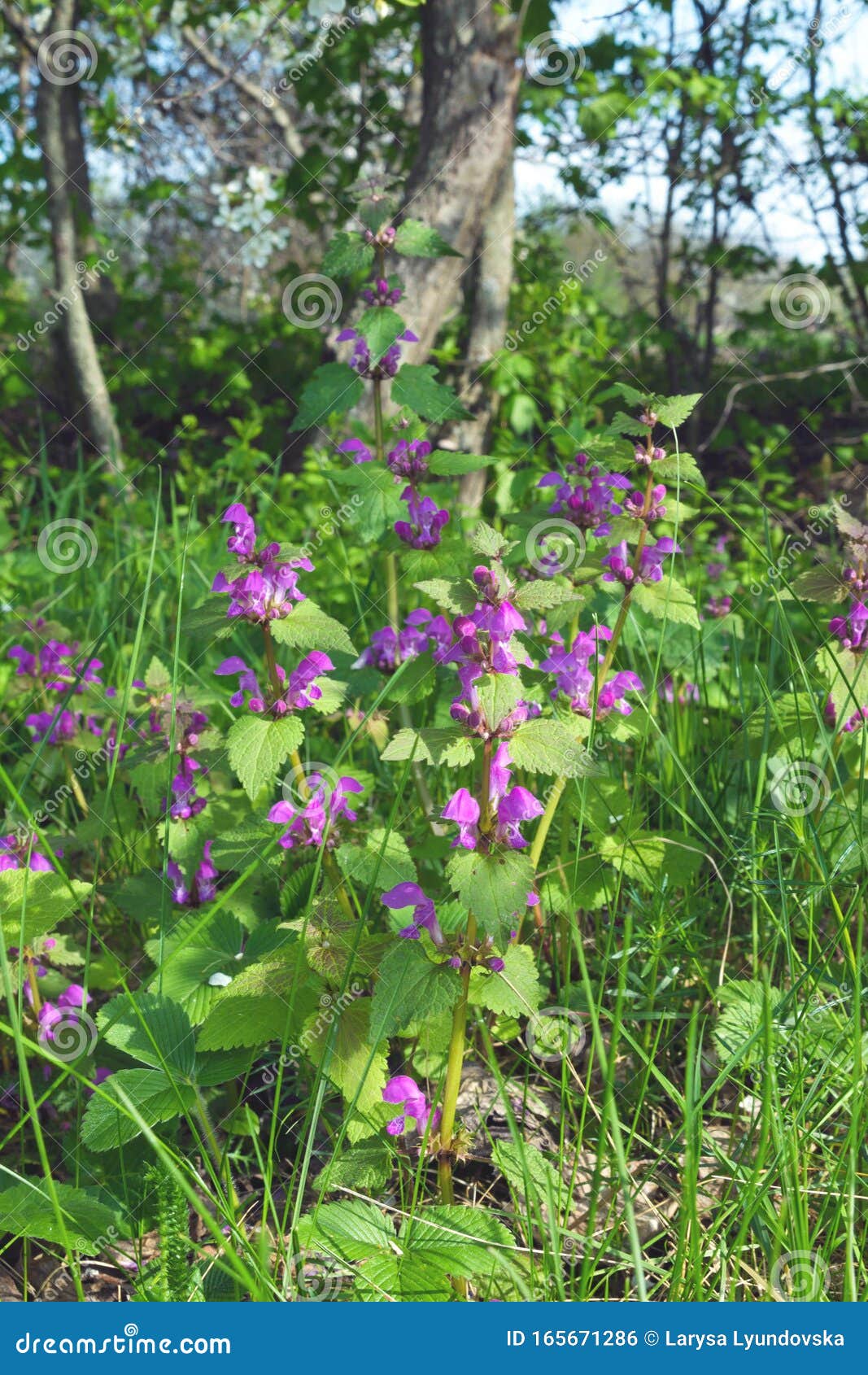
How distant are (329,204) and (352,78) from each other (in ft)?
2.32

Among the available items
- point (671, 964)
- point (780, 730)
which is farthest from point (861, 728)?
point (671, 964)

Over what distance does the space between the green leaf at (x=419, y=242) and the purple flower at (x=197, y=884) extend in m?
1.33

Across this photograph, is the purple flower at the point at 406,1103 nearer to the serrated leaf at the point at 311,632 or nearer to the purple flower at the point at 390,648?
the serrated leaf at the point at 311,632

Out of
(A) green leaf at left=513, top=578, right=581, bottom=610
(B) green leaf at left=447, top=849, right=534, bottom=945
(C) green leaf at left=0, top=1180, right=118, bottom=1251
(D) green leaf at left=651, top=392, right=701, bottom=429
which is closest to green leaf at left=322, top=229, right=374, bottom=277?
(D) green leaf at left=651, top=392, right=701, bottom=429

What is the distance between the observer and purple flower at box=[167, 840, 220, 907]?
1.98m

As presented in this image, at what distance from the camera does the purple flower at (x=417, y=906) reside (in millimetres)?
1437

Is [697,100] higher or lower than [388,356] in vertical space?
higher

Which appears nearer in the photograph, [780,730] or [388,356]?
[780,730]

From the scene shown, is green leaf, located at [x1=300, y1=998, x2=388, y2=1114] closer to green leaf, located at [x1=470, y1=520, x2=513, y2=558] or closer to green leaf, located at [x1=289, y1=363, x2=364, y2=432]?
green leaf, located at [x1=470, y1=520, x2=513, y2=558]

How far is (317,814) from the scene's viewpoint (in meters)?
1.75

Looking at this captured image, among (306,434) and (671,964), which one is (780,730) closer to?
(671,964)

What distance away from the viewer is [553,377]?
20.0 feet

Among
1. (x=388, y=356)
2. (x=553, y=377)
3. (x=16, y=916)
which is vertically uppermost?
(x=553, y=377)

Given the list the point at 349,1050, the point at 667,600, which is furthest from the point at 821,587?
the point at 349,1050
